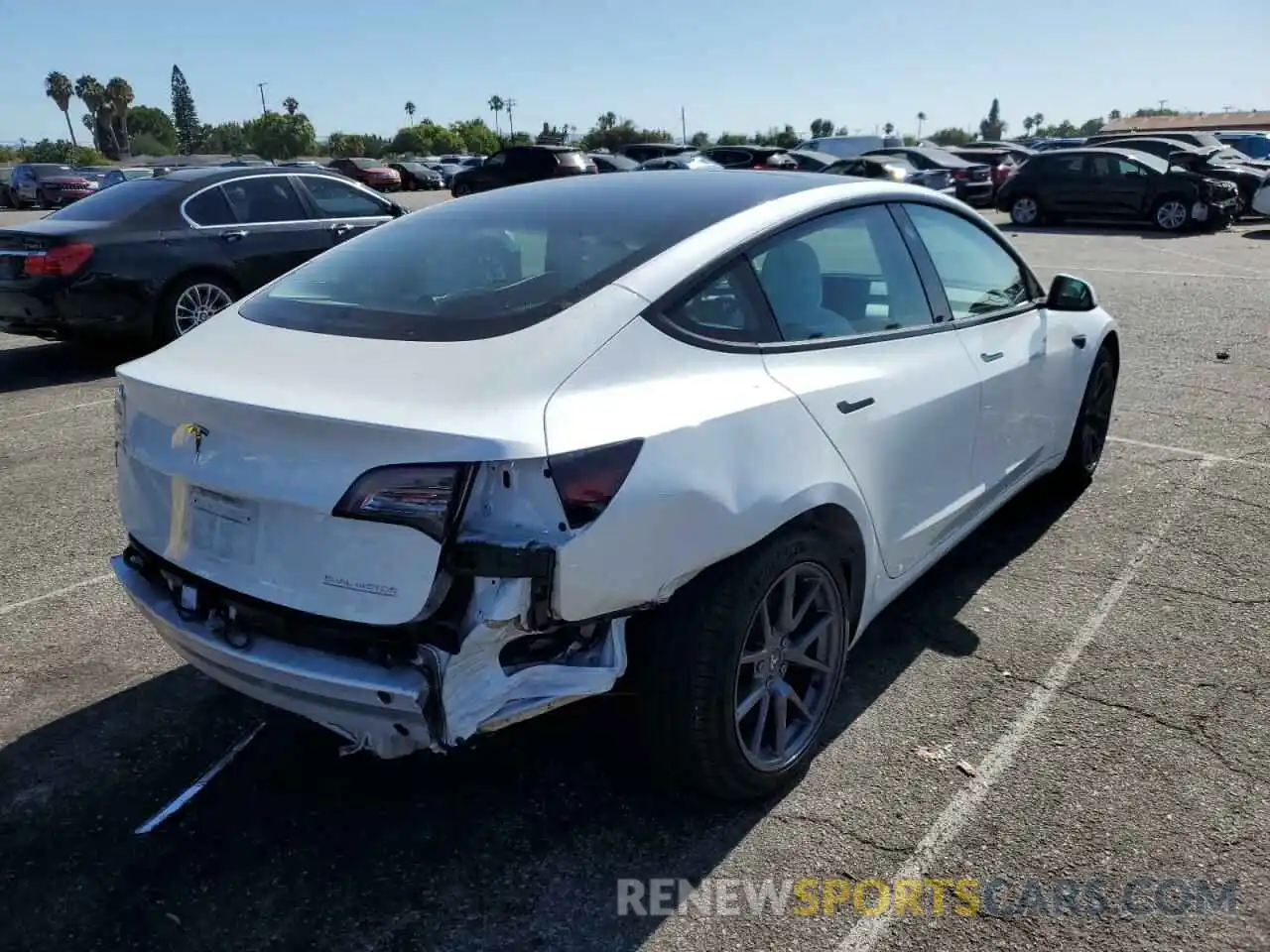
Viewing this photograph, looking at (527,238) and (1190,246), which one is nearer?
(527,238)

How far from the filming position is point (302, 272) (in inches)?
132

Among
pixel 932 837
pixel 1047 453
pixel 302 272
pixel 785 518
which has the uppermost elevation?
pixel 302 272

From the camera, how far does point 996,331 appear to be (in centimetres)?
387

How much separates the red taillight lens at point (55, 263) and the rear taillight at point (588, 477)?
277 inches

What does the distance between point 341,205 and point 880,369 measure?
25.1ft

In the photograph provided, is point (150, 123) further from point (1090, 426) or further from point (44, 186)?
point (1090, 426)

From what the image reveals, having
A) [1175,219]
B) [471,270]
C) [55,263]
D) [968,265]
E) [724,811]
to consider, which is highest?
[471,270]

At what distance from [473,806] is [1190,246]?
55.8ft

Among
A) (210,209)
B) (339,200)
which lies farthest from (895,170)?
(210,209)

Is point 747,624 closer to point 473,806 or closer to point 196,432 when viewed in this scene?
point 473,806

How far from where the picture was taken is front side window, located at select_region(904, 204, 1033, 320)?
373 cm

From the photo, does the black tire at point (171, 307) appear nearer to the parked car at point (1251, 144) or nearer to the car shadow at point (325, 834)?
Answer: the car shadow at point (325, 834)

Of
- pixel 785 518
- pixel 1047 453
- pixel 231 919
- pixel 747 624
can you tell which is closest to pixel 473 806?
pixel 231 919

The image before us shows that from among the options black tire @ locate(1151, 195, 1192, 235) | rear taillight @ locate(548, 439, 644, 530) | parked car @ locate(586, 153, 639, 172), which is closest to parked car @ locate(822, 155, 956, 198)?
black tire @ locate(1151, 195, 1192, 235)
